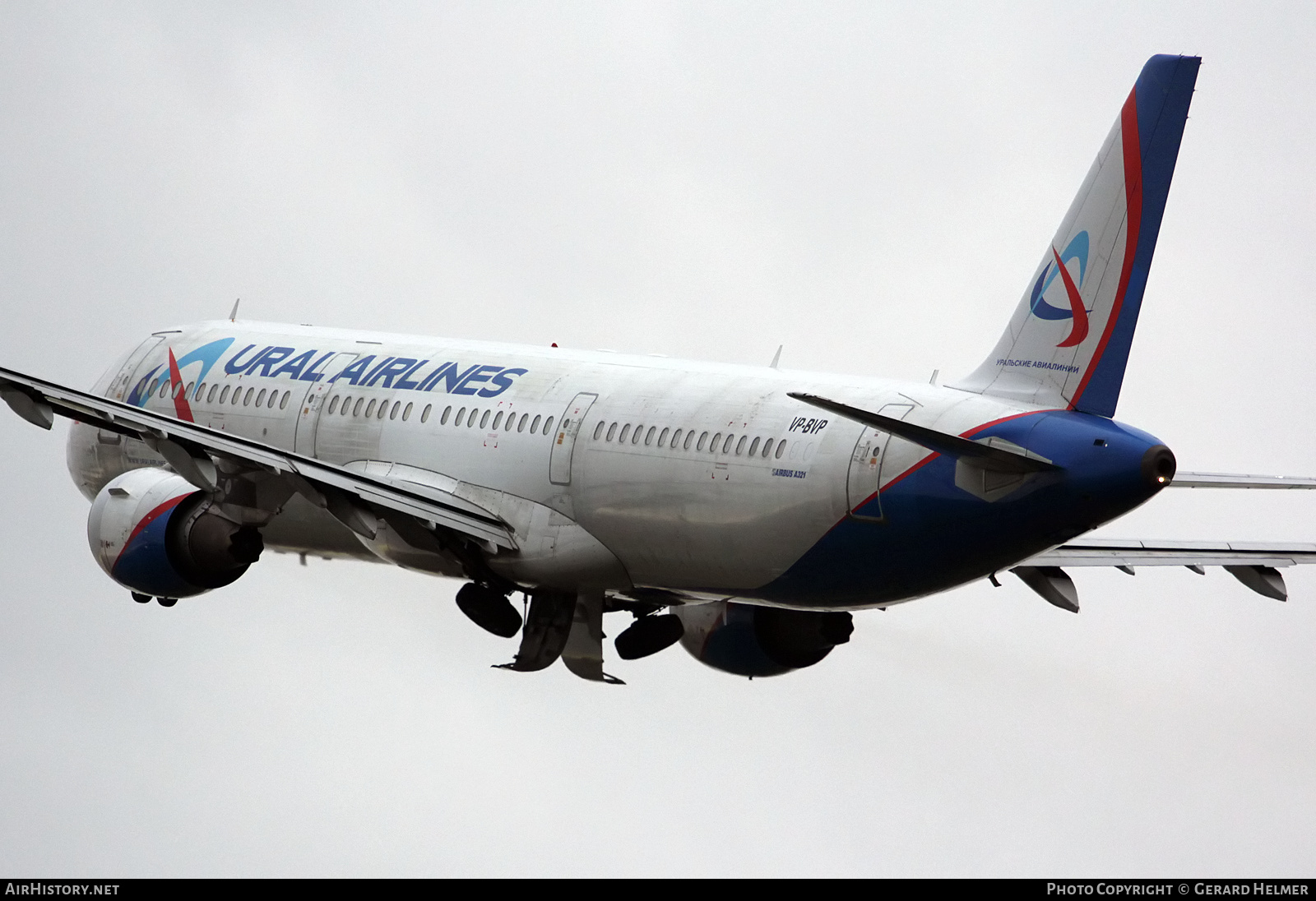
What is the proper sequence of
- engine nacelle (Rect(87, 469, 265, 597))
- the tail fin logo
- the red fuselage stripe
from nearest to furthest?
1. the tail fin logo
2. engine nacelle (Rect(87, 469, 265, 597))
3. the red fuselage stripe

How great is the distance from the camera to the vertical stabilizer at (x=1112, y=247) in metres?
25.2

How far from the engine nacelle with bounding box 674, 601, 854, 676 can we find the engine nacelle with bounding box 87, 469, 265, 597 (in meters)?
7.12

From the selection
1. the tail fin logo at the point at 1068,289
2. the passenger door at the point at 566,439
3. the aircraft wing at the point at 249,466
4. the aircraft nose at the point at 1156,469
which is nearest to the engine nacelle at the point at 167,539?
the aircraft wing at the point at 249,466

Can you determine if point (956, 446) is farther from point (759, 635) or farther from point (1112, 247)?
point (759, 635)

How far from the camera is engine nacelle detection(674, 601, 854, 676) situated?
33.0 metres

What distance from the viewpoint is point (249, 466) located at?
28641 mm

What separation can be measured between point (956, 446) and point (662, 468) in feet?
17.1

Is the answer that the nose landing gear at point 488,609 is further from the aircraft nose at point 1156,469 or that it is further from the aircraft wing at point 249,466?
the aircraft nose at point 1156,469

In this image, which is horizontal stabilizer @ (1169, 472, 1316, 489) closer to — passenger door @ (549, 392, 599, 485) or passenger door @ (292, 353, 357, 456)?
passenger door @ (549, 392, 599, 485)

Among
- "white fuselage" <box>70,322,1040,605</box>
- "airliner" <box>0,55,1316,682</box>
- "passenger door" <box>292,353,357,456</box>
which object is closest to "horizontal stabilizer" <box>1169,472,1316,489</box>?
"airliner" <box>0,55,1316,682</box>

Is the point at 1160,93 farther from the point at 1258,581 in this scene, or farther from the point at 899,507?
the point at 1258,581

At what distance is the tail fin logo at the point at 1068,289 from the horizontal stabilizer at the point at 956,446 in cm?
163

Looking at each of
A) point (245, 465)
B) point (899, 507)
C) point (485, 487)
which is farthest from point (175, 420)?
point (899, 507)

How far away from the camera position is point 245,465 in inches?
1128
